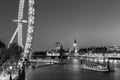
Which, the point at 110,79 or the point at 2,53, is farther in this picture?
the point at 110,79

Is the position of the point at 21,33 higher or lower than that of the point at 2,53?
higher

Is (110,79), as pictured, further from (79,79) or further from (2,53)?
(2,53)

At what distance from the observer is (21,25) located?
1958 cm

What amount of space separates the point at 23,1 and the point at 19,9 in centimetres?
68

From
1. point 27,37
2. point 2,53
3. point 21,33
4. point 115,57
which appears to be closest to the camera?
point 2,53

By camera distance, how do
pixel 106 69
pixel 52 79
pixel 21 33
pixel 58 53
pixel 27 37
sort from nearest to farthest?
pixel 21 33 → pixel 27 37 → pixel 52 79 → pixel 106 69 → pixel 58 53

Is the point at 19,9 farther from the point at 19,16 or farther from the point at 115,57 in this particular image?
the point at 115,57

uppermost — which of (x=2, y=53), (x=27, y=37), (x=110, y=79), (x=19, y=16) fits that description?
(x=19, y=16)

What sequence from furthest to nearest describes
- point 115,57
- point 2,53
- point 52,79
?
point 115,57
point 52,79
point 2,53

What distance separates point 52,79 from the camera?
2561 cm

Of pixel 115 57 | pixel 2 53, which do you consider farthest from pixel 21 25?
pixel 115 57

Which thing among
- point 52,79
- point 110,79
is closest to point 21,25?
point 52,79

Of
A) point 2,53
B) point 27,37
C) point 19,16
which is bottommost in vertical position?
point 2,53

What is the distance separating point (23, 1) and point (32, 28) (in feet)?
9.47
